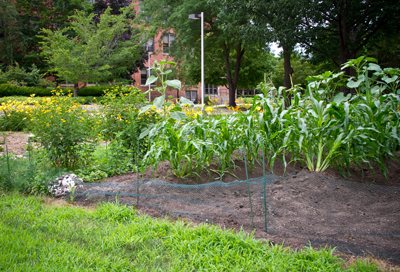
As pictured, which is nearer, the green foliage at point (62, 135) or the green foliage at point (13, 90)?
the green foliage at point (62, 135)

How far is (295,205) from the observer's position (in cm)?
318

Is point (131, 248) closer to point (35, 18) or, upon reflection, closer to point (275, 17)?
point (275, 17)

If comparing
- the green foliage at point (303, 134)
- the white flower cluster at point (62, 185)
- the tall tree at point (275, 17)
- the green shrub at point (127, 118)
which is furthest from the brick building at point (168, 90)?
the white flower cluster at point (62, 185)

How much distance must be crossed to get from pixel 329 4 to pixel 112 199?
11.4 meters

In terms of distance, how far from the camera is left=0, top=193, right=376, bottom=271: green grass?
2193 mm

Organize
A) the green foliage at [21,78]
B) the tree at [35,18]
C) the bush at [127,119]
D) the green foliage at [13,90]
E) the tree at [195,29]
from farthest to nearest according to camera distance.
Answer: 1. the tree at [35,18]
2. the green foliage at [21,78]
3. the green foliage at [13,90]
4. the tree at [195,29]
5. the bush at [127,119]

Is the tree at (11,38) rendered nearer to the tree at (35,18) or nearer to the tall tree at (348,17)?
the tree at (35,18)

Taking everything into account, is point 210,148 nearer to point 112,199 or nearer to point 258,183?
point 258,183

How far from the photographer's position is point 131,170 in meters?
4.71

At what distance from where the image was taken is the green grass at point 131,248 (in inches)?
86.4

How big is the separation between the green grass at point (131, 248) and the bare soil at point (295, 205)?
26 centimetres

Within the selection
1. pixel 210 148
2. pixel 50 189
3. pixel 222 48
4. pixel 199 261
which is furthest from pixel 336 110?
pixel 222 48

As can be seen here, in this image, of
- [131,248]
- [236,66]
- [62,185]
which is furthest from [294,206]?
[236,66]

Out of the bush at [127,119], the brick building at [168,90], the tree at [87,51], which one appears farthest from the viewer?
the brick building at [168,90]
